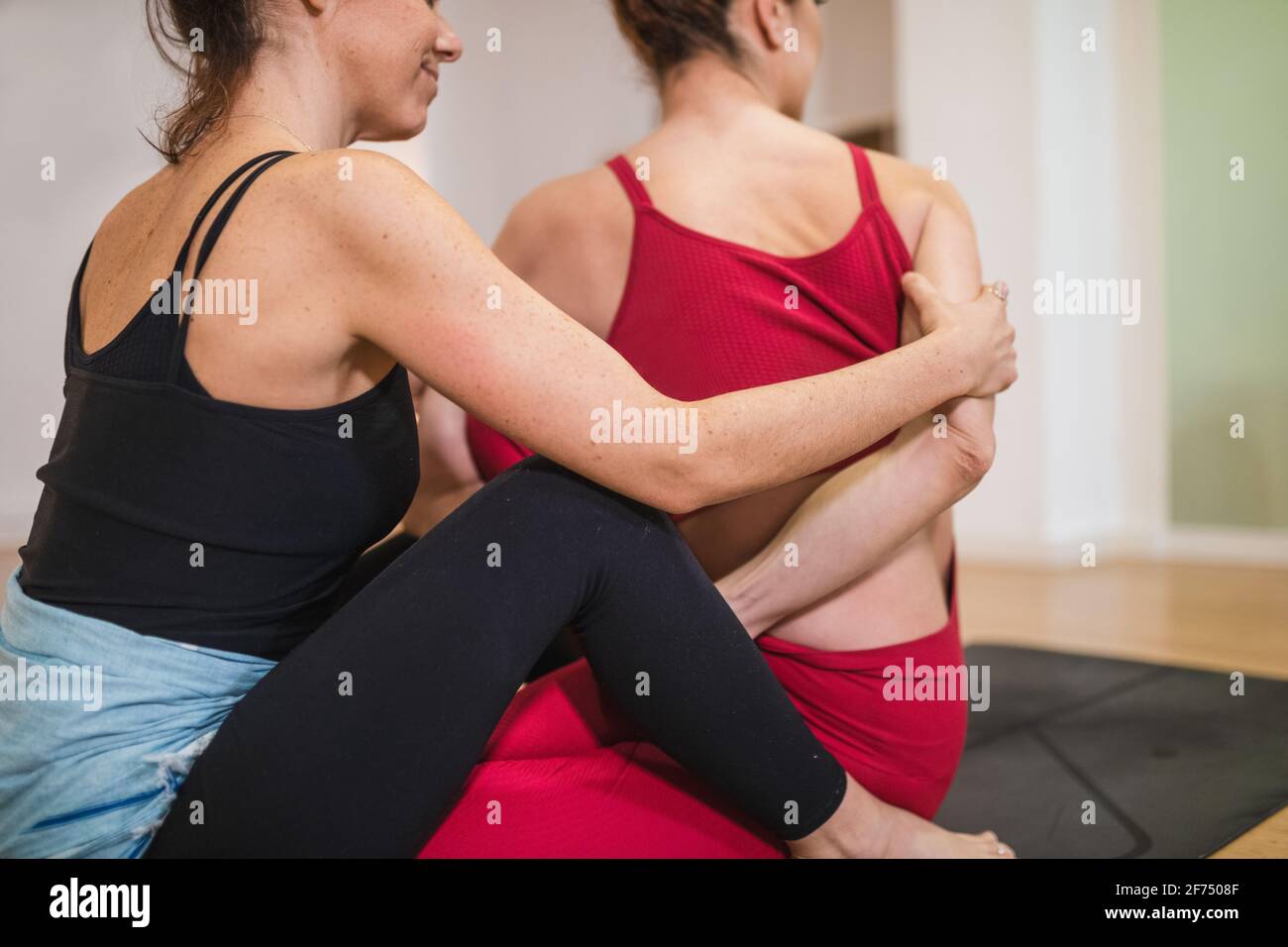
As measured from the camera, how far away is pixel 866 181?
1187 mm

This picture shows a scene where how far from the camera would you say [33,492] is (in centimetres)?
480

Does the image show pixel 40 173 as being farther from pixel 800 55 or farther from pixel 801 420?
pixel 801 420

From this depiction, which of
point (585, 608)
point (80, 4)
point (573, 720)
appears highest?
point (80, 4)

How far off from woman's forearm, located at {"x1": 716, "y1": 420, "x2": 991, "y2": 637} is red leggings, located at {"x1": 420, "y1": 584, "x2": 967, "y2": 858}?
3.3 inches

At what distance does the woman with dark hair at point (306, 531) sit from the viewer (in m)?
0.76

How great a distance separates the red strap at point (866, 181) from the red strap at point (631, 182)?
0.23 metres

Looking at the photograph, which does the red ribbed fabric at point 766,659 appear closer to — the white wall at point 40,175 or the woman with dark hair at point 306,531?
the woman with dark hair at point 306,531

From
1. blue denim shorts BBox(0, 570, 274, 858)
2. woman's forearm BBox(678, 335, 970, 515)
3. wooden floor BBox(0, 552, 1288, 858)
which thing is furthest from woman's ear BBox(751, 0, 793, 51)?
wooden floor BBox(0, 552, 1288, 858)

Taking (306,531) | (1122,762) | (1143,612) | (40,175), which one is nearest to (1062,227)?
(1143,612)

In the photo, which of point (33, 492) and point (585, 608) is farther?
point (33, 492)

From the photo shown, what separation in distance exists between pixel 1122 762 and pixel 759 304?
90 centimetres
